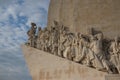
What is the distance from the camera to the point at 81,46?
14.5m

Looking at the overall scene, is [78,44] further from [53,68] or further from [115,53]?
[115,53]

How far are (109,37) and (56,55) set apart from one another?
251 cm

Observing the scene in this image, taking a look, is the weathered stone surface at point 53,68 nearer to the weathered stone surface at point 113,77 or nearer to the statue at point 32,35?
the weathered stone surface at point 113,77

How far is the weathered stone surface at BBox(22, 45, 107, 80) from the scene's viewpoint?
1369 centimetres

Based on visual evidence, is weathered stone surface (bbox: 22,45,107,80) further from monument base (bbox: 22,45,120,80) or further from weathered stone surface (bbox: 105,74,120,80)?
weathered stone surface (bbox: 105,74,120,80)

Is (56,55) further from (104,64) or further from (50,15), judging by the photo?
(50,15)

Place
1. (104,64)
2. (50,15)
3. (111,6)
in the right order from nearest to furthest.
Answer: (104,64)
(111,6)
(50,15)

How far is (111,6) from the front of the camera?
15.8 m

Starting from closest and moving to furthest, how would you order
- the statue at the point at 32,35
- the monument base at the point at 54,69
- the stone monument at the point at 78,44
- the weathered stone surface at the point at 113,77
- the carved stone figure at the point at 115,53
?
the weathered stone surface at the point at 113,77 < the monument base at the point at 54,69 < the carved stone figure at the point at 115,53 < the stone monument at the point at 78,44 < the statue at the point at 32,35

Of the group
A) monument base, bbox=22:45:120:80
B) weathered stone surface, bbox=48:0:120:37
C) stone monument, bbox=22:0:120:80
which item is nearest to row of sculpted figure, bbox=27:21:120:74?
stone monument, bbox=22:0:120:80

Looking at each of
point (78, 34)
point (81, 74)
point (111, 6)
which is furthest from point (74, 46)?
point (111, 6)

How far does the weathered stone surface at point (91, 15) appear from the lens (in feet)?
50.8

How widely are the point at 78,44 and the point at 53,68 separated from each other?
150cm

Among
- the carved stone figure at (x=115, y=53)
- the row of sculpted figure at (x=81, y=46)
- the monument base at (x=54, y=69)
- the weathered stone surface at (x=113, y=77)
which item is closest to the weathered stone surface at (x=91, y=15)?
the row of sculpted figure at (x=81, y=46)
